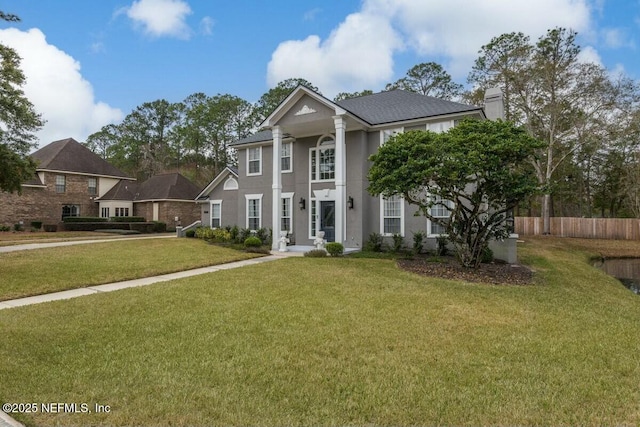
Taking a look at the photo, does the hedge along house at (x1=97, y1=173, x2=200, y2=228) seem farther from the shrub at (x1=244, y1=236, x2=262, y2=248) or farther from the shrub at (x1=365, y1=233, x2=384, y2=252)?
the shrub at (x1=365, y1=233, x2=384, y2=252)

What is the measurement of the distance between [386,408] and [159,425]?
73.8 inches

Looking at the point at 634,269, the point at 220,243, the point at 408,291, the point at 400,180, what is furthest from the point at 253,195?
the point at 634,269

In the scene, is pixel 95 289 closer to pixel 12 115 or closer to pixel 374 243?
pixel 12 115

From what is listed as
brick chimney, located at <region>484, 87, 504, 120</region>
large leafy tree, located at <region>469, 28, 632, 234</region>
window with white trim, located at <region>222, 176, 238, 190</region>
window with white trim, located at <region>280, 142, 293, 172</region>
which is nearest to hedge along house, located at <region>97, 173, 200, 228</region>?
window with white trim, located at <region>222, 176, 238, 190</region>

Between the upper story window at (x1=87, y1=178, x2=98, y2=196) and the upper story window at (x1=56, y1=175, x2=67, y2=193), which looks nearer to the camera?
the upper story window at (x1=56, y1=175, x2=67, y2=193)

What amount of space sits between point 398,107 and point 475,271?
8797mm

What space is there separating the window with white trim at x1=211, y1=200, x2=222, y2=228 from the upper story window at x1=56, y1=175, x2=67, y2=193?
17.7 m

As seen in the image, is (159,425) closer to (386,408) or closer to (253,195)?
(386,408)

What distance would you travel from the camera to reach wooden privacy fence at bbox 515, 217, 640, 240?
24.8 m

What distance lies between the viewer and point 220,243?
1752cm

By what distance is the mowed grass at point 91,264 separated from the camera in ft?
27.2

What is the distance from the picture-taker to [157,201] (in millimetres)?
31156

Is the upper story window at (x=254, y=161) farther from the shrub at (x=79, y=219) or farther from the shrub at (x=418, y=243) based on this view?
the shrub at (x=79, y=219)

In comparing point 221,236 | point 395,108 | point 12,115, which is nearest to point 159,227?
point 221,236
